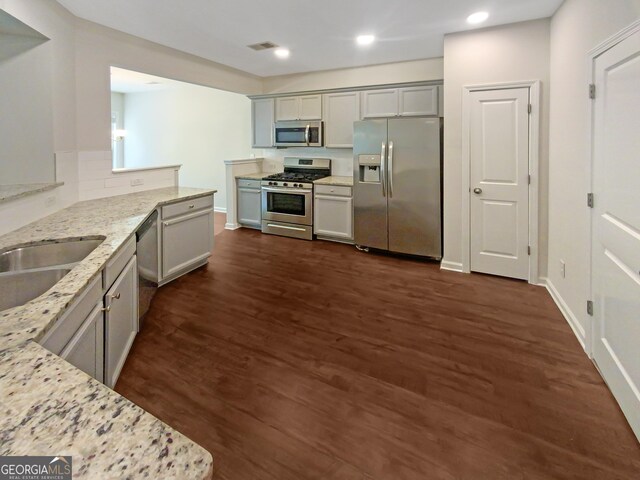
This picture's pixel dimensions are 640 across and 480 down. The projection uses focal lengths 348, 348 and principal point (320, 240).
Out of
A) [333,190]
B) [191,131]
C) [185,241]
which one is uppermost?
[191,131]

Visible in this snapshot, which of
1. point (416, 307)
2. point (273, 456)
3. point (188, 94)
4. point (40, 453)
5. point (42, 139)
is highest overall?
point (188, 94)

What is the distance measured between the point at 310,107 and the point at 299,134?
1.50 ft

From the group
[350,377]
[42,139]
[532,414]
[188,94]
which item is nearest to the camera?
[532,414]

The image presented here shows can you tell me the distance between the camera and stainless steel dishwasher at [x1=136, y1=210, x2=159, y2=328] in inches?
104

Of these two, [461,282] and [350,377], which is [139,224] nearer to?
[350,377]

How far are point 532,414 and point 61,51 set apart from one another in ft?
14.3

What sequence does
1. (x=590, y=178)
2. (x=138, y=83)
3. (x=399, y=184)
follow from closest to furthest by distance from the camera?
1. (x=590, y=178)
2. (x=399, y=184)
3. (x=138, y=83)

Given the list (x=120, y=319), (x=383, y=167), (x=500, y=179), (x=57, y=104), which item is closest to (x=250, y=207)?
(x=383, y=167)

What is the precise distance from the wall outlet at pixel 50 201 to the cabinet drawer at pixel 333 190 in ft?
10.9

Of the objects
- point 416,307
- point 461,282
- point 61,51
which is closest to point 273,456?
point 416,307

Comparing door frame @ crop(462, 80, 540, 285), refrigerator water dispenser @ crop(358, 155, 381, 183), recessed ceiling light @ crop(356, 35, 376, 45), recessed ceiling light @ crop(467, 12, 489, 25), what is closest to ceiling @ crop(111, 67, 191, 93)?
recessed ceiling light @ crop(356, 35, 376, 45)

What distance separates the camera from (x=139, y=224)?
2.45 meters

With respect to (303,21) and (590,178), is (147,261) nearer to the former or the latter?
(303,21)

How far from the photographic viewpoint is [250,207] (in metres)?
6.05
